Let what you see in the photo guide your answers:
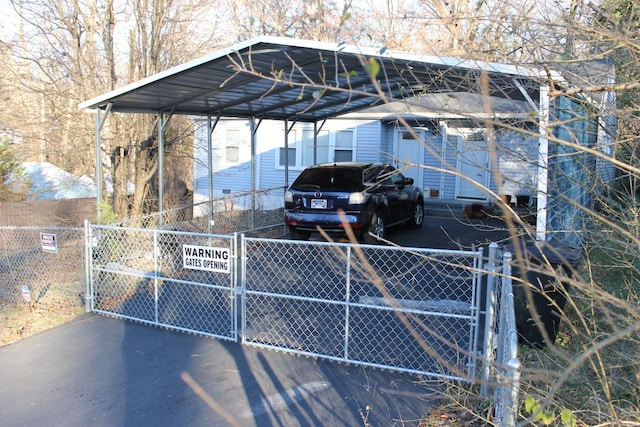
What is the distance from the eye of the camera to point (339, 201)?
31.8 ft

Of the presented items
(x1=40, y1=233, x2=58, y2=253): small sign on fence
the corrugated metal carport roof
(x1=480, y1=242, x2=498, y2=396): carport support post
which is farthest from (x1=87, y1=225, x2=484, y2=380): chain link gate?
the corrugated metal carport roof

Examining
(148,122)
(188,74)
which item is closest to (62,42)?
(148,122)

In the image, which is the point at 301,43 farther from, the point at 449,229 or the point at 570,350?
the point at 449,229

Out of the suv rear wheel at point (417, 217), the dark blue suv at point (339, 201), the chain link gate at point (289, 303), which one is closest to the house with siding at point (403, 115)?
the dark blue suv at point (339, 201)

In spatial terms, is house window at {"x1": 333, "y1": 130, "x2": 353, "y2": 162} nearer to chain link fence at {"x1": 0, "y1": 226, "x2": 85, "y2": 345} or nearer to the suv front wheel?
the suv front wheel

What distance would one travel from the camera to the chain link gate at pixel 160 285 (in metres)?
5.90

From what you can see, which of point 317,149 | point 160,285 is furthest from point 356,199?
point 317,149

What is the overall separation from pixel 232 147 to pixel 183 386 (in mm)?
14987

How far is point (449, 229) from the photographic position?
41.9 ft

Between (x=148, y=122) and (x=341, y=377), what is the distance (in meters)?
10.2

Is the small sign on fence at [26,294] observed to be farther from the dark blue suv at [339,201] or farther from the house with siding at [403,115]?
the dark blue suv at [339,201]

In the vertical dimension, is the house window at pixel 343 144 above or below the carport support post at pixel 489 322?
above

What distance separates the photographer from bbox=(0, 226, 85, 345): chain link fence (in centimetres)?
696

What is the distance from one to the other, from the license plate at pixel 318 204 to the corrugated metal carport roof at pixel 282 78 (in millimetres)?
1943
